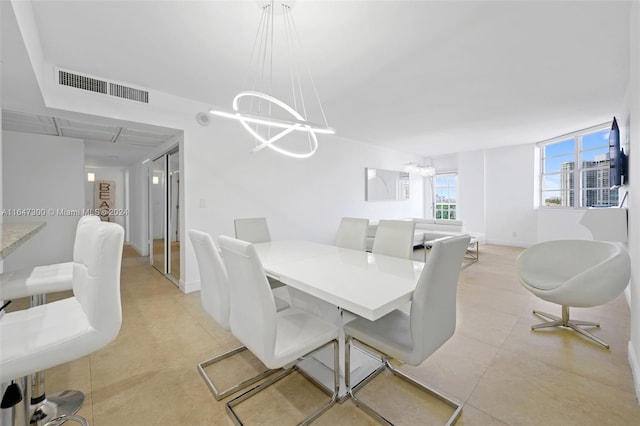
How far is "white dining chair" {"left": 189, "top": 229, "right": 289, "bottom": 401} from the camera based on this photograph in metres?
1.67

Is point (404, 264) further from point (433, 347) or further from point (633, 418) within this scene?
point (633, 418)

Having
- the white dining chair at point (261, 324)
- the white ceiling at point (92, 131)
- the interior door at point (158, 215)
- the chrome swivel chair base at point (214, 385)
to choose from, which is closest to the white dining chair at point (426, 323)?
the white dining chair at point (261, 324)

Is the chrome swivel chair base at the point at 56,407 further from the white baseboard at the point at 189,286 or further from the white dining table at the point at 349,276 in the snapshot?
the white baseboard at the point at 189,286

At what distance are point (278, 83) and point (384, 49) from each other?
124cm

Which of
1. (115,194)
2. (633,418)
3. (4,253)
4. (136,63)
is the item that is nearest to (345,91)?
(136,63)

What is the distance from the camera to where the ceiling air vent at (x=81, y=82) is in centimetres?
269

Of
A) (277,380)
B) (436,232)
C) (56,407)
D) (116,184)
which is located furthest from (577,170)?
(116,184)

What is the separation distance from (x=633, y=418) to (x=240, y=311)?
2209 mm

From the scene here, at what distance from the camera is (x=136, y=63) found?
2.65 meters

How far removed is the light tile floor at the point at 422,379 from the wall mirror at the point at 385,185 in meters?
3.94

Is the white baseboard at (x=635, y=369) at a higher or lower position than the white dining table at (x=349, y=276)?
lower

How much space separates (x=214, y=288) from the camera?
1.74m

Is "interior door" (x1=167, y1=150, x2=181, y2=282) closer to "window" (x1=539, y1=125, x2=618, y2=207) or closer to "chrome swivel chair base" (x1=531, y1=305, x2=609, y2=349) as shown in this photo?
"chrome swivel chair base" (x1=531, y1=305, x2=609, y2=349)

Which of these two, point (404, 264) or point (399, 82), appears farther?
point (399, 82)
